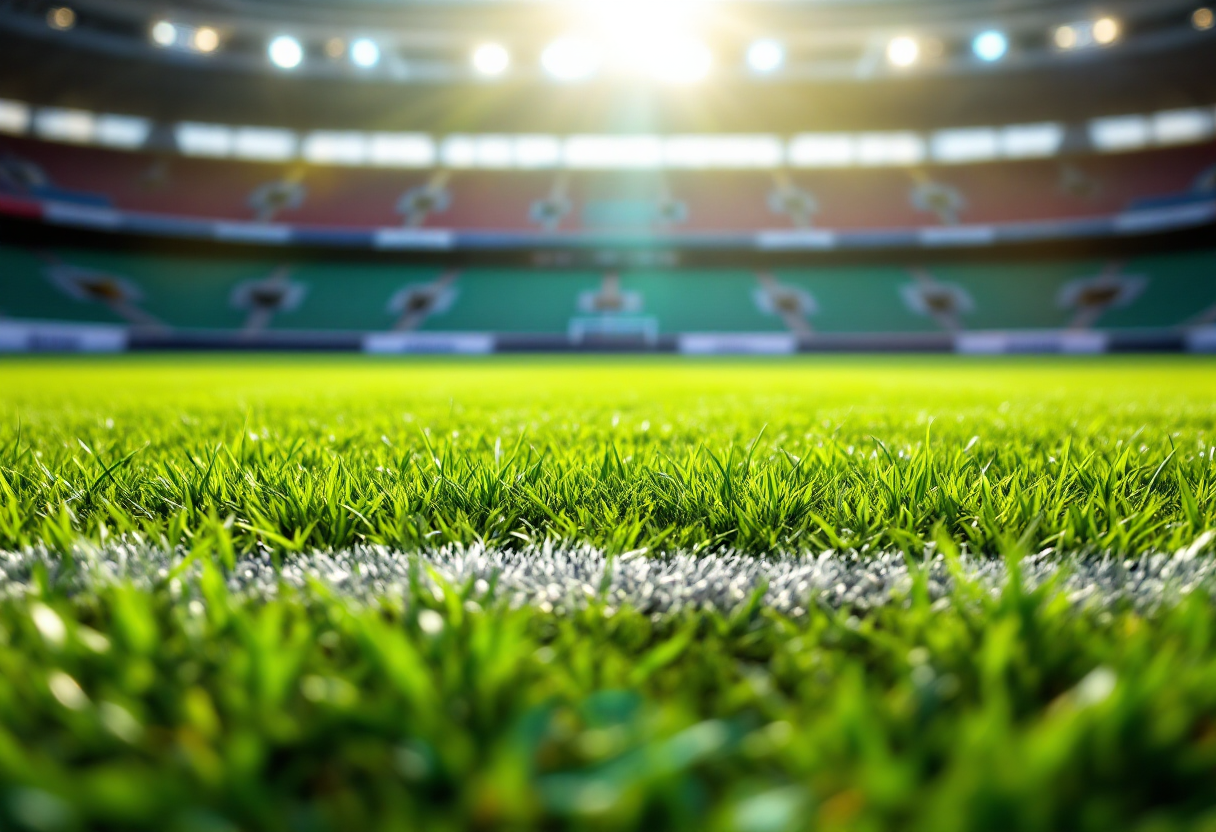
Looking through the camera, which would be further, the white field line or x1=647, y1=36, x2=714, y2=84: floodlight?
x1=647, y1=36, x2=714, y2=84: floodlight

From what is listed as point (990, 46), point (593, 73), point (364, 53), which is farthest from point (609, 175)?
point (990, 46)

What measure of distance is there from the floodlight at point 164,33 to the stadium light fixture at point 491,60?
8.74 m

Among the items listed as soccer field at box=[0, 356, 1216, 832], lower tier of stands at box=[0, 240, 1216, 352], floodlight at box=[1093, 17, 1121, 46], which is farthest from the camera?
lower tier of stands at box=[0, 240, 1216, 352]

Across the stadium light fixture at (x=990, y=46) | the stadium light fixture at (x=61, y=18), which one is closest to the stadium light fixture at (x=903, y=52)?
the stadium light fixture at (x=990, y=46)

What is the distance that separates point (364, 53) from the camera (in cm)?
2148

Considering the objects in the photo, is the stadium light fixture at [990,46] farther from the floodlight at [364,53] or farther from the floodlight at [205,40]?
the floodlight at [205,40]

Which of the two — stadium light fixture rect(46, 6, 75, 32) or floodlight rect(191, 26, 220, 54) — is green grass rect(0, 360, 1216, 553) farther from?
floodlight rect(191, 26, 220, 54)

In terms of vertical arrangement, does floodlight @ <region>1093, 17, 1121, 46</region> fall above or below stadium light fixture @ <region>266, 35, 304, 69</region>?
below

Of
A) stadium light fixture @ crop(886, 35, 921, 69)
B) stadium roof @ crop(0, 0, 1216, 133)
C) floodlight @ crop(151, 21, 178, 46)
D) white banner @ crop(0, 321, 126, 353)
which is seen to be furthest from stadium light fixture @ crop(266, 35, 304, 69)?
stadium light fixture @ crop(886, 35, 921, 69)

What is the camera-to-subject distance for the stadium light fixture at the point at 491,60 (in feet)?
70.4

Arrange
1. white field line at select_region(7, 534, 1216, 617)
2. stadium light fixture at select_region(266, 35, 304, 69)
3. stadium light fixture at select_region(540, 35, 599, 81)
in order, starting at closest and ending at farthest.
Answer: white field line at select_region(7, 534, 1216, 617) → stadium light fixture at select_region(266, 35, 304, 69) → stadium light fixture at select_region(540, 35, 599, 81)

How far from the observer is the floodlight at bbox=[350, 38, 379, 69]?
21155 mm

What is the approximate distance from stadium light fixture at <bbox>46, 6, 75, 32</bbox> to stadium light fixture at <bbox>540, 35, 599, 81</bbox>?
43.1 feet

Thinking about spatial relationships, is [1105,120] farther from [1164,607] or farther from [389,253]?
[1164,607]
